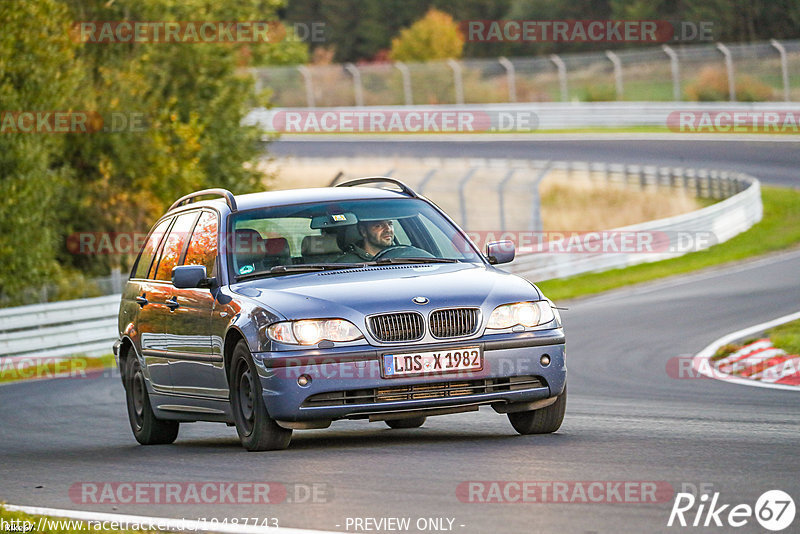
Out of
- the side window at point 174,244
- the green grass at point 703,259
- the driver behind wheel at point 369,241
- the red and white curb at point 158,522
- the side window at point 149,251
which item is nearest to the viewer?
the red and white curb at point 158,522

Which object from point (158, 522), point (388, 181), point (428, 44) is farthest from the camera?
point (428, 44)

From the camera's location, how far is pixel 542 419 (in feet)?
28.8

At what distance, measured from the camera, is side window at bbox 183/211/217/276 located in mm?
9484

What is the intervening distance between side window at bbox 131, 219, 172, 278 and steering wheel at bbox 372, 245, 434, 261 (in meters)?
2.22

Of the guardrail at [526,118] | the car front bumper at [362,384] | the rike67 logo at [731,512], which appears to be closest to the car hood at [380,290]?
the car front bumper at [362,384]

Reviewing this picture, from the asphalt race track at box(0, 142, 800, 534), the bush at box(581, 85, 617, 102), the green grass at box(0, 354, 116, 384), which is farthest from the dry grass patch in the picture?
the asphalt race track at box(0, 142, 800, 534)

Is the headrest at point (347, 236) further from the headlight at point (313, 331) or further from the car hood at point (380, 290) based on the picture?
the headlight at point (313, 331)

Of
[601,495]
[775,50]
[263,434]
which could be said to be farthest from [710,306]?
[775,50]

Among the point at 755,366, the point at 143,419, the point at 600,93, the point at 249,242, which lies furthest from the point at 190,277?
the point at 600,93

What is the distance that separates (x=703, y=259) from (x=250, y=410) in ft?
68.9

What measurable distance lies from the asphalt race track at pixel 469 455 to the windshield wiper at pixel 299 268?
110 centimetres

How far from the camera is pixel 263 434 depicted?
27.3 feet

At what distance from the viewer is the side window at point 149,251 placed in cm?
1080

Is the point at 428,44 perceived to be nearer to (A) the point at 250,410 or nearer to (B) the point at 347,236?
(B) the point at 347,236
